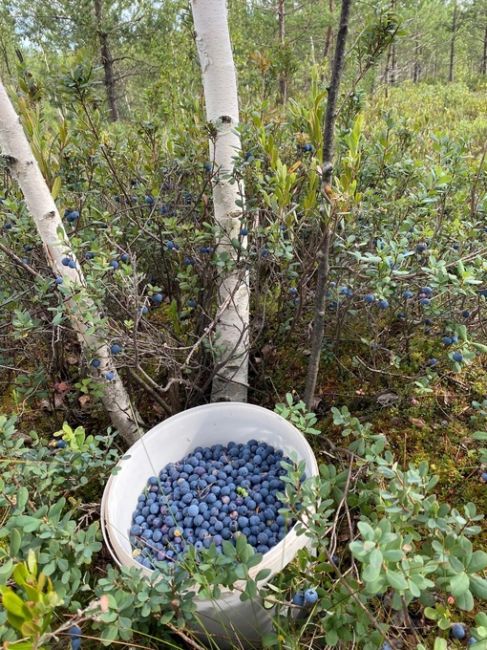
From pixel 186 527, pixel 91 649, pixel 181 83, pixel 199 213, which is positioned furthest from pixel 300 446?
pixel 181 83

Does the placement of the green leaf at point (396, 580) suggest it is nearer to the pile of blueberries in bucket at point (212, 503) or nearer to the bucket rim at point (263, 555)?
the bucket rim at point (263, 555)

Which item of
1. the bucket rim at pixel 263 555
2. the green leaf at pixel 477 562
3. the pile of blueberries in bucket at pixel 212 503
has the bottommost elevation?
the pile of blueberries in bucket at pixel 212 503

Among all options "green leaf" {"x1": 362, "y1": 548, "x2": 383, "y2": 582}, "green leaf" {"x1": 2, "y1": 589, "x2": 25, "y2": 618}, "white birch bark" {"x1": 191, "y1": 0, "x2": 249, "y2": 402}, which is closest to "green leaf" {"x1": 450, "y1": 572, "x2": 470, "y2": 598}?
"green leaf" {"x1": 362, "y1": 548, "x2": 383, "y2": 582}

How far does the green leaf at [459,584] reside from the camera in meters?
0.72

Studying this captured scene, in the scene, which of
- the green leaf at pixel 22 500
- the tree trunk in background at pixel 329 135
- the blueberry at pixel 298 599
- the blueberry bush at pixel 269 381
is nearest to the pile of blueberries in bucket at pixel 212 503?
the blueberry bush at pixel 269 381

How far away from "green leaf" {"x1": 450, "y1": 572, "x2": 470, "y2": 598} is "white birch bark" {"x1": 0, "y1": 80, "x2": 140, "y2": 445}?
96 cm

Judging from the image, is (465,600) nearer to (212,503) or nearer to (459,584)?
(459,584)

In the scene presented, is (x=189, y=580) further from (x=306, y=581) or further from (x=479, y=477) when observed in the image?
(x=479, y=477)

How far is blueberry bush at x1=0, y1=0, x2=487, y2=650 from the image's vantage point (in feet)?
2.95

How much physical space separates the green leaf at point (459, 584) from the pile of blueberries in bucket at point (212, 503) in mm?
536

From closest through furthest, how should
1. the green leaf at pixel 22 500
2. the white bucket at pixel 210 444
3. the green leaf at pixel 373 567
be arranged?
the green leaf at pixel 373 567 → the green leaf at pixel 22 500 → the white bucket at pixel 210 444

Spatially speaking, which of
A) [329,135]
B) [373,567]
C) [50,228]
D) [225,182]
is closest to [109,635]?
[373,567]

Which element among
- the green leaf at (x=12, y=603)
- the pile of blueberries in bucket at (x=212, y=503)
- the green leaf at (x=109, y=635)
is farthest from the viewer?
the pile of blueberries in bucket at (x=212, y=503)

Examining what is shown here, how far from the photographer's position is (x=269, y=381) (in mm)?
1898
